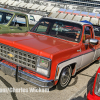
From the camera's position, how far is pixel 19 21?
265 inches

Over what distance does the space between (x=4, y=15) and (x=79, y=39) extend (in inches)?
149

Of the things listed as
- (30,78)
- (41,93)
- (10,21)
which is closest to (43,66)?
(30,78)

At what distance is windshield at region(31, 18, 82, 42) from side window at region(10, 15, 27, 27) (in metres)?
1.71

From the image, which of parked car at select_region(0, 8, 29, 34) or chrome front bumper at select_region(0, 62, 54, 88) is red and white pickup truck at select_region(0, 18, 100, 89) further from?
parked car at select_region(0, 8, 29, 34)

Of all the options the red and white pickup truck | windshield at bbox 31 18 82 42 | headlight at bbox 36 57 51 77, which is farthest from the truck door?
headlight at bbox 36 57 51 77

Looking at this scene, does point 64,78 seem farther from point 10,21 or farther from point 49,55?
point 10,21

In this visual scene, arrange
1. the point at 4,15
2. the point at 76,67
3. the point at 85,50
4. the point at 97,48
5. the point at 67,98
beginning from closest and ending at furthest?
the point at 67,98 → the point at 76,67 → the point at 85,50 → the point at 97,48 → the point at 4,15

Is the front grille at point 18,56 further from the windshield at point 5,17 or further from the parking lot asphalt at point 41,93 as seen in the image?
the windshield at point 5,17

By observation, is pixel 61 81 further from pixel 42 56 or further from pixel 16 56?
pixel 16 56

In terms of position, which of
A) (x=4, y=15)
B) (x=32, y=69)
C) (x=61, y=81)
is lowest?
(x=61, y=81)

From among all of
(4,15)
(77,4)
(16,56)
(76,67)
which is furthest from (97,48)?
(77,4)

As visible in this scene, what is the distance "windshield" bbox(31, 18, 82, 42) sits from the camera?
4.21 meters

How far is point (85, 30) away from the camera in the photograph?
Result: 438 cm

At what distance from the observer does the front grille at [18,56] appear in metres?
3.10
